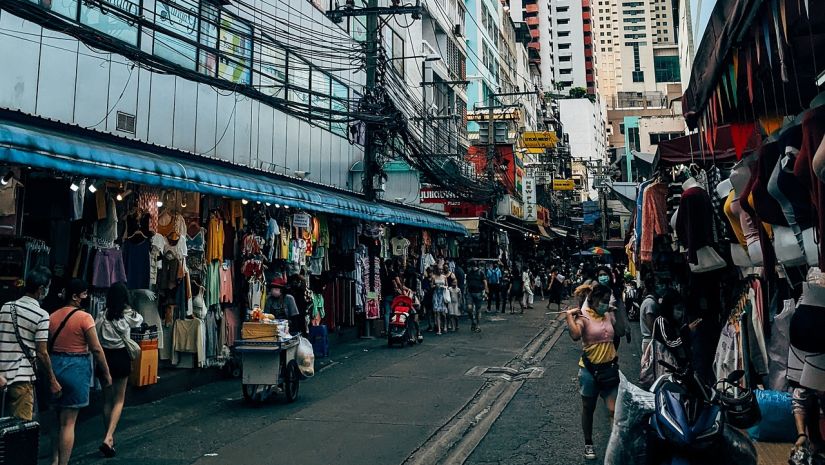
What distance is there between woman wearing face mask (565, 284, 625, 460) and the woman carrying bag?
5.15 meters

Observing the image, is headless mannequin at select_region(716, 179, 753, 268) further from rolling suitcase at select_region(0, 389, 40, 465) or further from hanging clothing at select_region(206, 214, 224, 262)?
hanging clothing at select_region(206, 214, 224, 262)

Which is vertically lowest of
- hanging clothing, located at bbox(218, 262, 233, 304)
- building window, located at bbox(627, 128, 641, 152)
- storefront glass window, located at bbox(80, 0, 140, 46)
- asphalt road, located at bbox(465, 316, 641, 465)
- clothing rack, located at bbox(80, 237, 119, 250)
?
asphalt road, located at bbox(465, 316, 641, 465)

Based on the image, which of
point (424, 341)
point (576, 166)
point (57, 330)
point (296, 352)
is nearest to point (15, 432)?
point (57, 330)

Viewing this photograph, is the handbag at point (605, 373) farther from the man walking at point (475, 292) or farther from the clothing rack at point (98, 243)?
the man walking at point (475, 292)

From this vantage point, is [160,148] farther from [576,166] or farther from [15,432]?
[576,166]

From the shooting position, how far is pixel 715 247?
272 inches

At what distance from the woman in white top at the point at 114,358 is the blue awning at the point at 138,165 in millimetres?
1642

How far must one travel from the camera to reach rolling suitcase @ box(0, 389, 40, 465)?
465 cm

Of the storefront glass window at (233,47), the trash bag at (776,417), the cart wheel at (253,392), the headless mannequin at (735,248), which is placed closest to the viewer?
the trash bag at (776,417)

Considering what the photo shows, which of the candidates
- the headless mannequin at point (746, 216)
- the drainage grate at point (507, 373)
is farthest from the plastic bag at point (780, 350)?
the drainage grate at point (507, 373)

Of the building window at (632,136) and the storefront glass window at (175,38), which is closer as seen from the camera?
the storefront glass window at (175,38)

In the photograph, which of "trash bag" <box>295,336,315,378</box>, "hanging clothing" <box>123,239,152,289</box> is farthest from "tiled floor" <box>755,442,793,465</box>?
"hanging clothing" <box>123,239,152,289</box>

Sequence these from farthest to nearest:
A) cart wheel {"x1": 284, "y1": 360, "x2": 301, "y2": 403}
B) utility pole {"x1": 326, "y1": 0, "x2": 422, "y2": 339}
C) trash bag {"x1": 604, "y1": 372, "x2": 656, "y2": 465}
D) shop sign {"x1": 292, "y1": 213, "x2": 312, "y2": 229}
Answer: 1. utility pole {"x1": 326, "y1": 0, "x2": 422, "y2": 339}
2. shop sign {"x1": 292, "y1": 213, "x2": 312, "y2": 229}
3. cart wheel {"x1": 284, "y1": 360, "x2": 301, "y2": 403}
4. trash bag {"x1": 604, "y1": 372, "x2": 656, "y2": 465}

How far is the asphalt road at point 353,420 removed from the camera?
6684 mm
